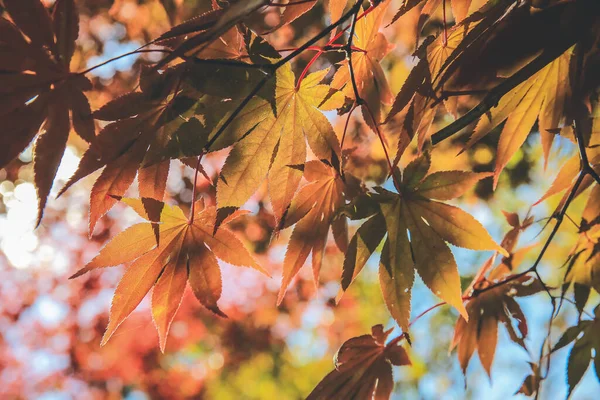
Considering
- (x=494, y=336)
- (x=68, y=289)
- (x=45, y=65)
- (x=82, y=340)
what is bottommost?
(x=494, y=336)

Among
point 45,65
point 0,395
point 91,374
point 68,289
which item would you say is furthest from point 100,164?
point 0,395

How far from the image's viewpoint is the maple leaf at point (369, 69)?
2.89 feet

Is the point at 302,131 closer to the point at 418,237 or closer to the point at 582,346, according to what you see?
the point at 418,237

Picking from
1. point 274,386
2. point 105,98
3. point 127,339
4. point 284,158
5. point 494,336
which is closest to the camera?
point 284,158

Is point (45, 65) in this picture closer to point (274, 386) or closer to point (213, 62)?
point (213, 62)

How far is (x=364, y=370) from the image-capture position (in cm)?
94

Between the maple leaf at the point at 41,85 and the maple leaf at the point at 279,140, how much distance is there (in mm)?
202

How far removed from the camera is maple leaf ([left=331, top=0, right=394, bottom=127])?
88 centimetres

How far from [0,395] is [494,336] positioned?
6482mm

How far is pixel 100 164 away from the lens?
24.5 inches

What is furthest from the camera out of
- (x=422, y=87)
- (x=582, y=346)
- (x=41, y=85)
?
(x=582, y=346)

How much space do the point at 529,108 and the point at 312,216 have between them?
0.43 m

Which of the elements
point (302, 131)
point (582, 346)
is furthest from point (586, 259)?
point (302, 131)

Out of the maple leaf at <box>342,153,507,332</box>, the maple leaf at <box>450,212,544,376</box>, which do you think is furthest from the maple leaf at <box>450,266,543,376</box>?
the maple leaf at <box>342,153,507,332</box>
